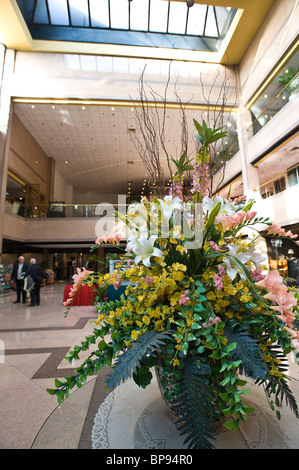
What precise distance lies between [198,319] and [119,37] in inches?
525

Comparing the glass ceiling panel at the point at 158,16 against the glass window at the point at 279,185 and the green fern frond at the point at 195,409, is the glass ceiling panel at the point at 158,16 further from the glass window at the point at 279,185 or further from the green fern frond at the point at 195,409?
the green fern frond at the point at 195,409

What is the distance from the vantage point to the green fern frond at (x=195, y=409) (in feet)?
1.50

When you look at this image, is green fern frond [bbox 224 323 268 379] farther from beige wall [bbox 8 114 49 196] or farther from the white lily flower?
beige wall [bbox 8 114 49 196]

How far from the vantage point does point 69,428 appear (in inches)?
34.6

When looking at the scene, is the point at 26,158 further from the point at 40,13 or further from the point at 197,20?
the point at 197,20

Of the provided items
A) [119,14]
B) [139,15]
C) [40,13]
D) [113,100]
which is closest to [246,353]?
[113,100]

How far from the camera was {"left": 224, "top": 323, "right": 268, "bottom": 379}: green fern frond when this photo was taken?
506 mm

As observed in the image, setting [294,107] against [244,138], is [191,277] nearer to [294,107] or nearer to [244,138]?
[294,107]

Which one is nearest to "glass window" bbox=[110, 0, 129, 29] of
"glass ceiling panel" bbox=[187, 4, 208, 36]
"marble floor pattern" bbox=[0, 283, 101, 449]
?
"glass ceiling panel" bbox=[187, 4, 208, 36]

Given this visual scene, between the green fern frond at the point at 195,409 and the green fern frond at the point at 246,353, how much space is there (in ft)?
0.27

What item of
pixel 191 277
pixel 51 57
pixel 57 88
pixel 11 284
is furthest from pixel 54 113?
pixel 191 277

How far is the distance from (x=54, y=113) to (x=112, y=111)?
9.12 ft

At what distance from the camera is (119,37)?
10297 millimetres
